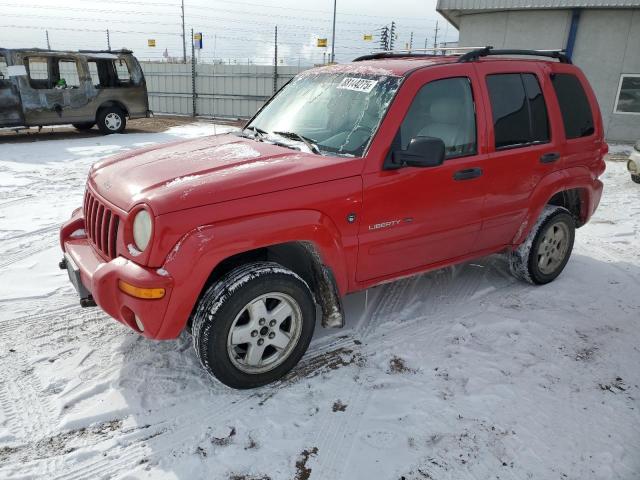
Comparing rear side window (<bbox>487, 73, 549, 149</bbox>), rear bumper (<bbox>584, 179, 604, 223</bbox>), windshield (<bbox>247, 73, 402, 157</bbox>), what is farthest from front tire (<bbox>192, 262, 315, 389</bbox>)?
rear bumper (<bbox>584, 179, 604, 223</bbox>)

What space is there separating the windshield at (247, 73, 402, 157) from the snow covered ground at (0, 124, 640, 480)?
4.64 feet

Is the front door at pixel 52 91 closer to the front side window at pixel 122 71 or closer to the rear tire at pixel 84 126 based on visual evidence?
the rear tire at pixel 84 126

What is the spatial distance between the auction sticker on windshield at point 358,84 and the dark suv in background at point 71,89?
410 inches

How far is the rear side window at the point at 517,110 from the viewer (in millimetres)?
3773

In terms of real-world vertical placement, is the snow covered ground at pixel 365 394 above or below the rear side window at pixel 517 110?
below

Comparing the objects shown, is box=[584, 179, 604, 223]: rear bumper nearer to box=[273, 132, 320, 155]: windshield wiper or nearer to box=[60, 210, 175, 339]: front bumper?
box=[273, 132, 320, 155]: windshield wiper

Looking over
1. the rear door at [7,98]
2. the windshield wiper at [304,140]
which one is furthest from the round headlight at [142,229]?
the rear door at [7,98]

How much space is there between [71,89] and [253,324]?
11.5 meters

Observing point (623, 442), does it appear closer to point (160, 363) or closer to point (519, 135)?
point (519, 135)

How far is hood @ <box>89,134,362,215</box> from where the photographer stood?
267cm

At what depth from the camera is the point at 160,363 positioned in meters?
3.25

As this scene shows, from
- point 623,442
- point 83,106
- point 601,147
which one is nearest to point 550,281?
point 601,147

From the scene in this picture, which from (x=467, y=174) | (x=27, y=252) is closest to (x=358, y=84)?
(x=467, y=174)

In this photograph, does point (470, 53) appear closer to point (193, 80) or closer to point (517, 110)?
point (517, 110)
